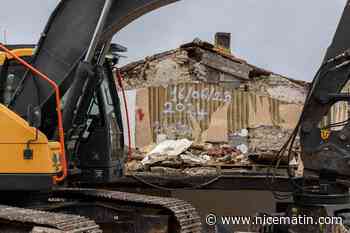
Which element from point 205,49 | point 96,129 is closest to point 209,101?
point 205,49

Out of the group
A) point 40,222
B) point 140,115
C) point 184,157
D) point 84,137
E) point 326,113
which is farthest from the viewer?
point 140,115

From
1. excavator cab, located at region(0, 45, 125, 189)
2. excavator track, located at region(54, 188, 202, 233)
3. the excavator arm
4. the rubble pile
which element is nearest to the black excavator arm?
excavator track, located at region(54, 188, 202, 233)

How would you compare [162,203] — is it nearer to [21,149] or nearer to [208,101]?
[21,149]

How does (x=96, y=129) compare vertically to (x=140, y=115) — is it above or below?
below

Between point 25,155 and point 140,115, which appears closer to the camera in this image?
point 25,155

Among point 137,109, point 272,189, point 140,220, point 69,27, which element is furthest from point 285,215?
point 137,109

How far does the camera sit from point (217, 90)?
20406 millimetres

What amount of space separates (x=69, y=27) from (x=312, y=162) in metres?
2.98

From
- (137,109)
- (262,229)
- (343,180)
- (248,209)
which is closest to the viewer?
(343,180)

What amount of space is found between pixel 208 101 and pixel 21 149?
14.7 m

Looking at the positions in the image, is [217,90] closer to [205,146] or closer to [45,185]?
[205,146]

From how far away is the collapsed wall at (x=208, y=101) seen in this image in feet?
64.4

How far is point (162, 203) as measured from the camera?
6730mm

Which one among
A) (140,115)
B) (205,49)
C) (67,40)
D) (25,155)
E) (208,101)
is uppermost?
(205,49)
